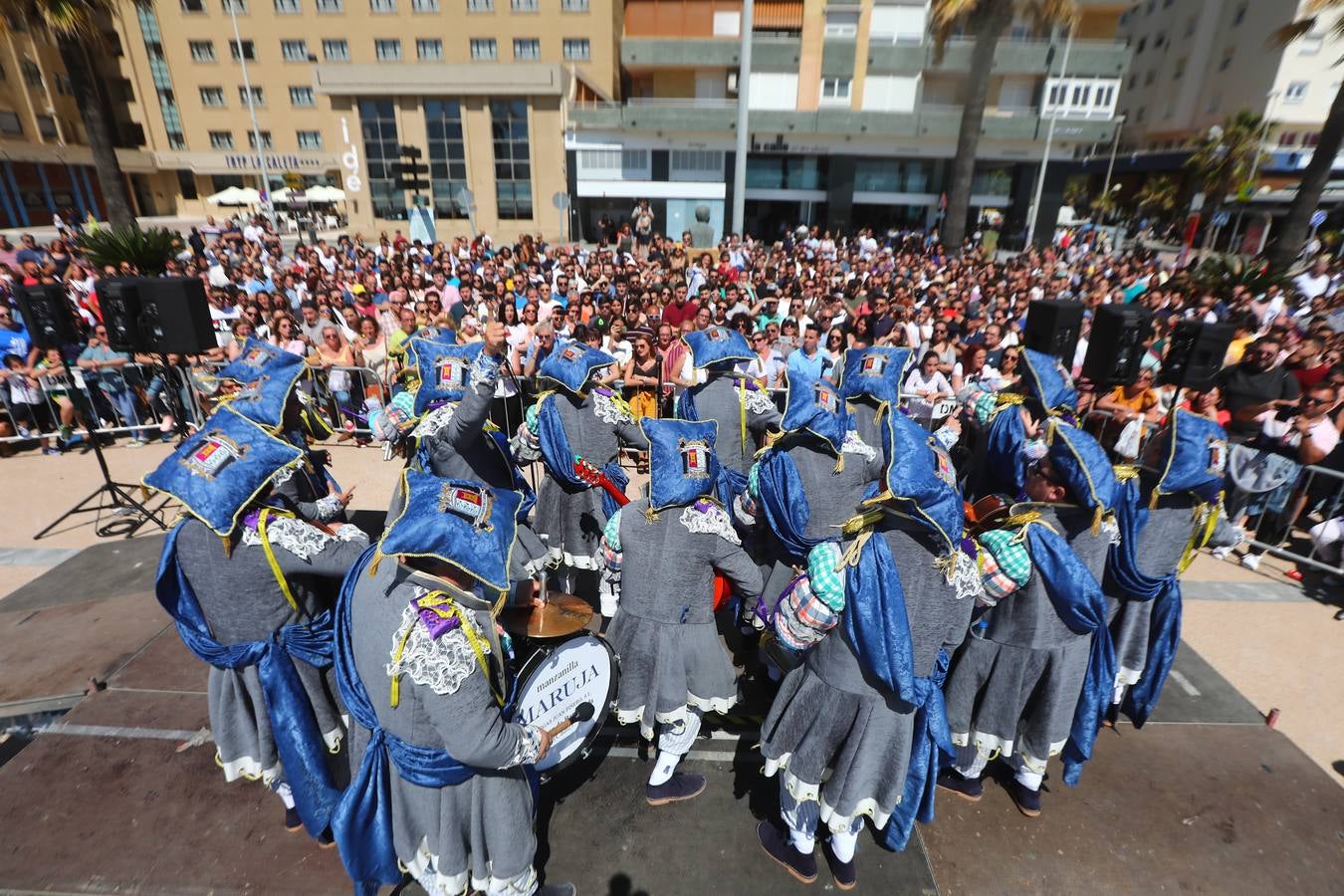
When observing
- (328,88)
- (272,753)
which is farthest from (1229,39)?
(272,753)

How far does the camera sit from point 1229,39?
122ft

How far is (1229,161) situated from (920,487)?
1474 inches

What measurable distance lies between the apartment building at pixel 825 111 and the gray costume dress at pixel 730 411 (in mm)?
28583

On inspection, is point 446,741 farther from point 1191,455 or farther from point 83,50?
point 83,50

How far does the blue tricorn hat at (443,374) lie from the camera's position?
4727 mm

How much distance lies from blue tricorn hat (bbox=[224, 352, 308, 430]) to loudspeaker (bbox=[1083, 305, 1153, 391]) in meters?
5.61

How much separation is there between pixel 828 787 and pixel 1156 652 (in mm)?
2650

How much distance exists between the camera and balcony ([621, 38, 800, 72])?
3100 cm

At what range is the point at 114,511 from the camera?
7.51 meters

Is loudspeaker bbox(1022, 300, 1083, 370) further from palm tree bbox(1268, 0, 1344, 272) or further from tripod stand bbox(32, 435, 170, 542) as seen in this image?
palm tree bbox(1268, 0, 1344, 272)

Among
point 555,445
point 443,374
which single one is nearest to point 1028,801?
point 555,445

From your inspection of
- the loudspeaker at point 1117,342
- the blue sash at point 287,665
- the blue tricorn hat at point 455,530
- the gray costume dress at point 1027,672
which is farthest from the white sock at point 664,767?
the loudspeaker at point 1117,342

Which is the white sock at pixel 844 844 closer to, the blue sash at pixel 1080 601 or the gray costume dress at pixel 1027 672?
the gray costume dress at pixel 1027 672

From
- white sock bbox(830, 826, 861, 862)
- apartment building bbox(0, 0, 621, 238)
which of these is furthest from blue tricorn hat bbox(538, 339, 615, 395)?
apartment building bbox(0, 0, 621, 238)
